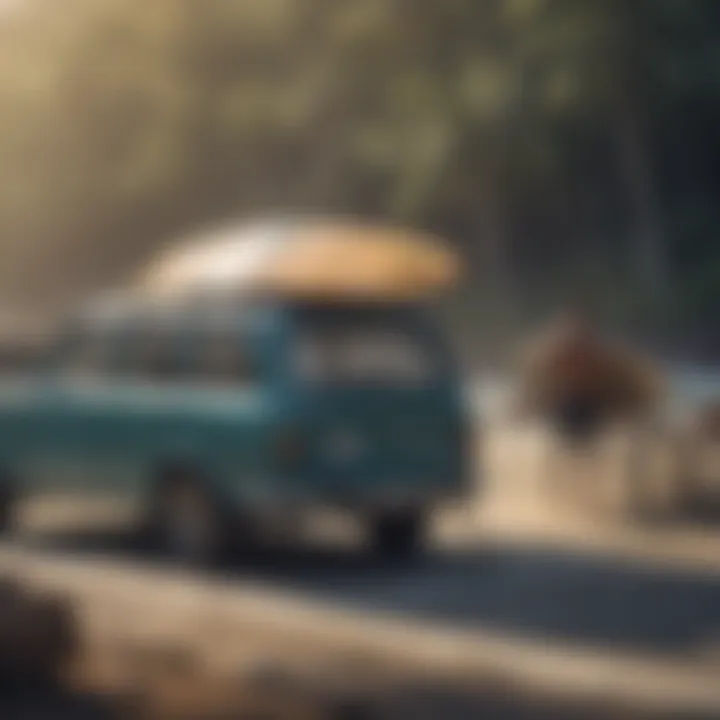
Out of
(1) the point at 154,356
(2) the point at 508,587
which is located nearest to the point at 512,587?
(2) the point at 508,587

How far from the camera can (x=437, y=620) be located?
5.43m

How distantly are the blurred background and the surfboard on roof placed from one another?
0.05 meters

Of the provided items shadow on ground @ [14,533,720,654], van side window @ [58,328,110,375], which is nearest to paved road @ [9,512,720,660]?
shadow on ground @ [14,533,720,654]

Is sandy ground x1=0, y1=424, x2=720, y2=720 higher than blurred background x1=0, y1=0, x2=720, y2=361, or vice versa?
blurred background x1=0, y1=0, x2=720, y2=361

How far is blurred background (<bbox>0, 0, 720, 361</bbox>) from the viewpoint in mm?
5141

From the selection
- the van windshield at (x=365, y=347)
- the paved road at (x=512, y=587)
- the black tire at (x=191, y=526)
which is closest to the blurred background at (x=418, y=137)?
the van windshield at (x=365, y=347)

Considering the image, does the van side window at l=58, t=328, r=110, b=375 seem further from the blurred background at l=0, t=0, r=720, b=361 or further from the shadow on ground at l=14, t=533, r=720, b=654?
the shadow on ground at l=14, t=533, r=720, b=654

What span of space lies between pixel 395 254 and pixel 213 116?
53cm

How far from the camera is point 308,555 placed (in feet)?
19.1

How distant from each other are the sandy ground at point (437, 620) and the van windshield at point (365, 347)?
41 centimetres

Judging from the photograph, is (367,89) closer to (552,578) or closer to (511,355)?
(511,355)

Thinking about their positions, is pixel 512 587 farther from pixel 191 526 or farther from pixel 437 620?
pixel 191 526

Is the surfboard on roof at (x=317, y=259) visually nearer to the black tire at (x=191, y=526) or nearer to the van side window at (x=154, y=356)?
the van side window at (x=154, y=356)

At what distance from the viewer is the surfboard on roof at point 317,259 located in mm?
5090
